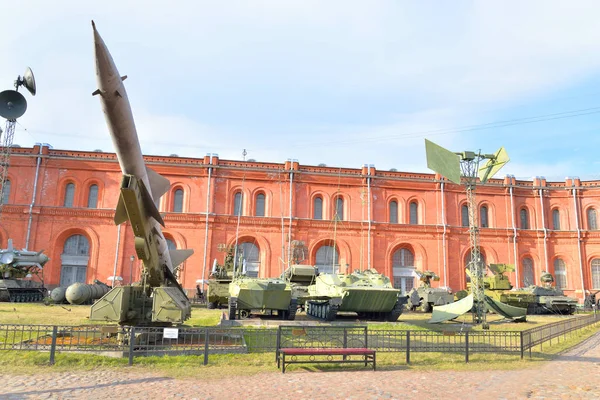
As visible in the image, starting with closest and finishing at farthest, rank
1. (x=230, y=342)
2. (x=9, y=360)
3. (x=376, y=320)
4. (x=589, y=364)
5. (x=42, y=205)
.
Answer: (x=9, y=360) < (x=589, y=364) < (x=230, y=342) < (x=376, y=320) < (x=42, y=205)

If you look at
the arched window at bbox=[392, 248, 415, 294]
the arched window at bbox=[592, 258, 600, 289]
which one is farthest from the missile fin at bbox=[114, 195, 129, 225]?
the arched window at bbox=[592, 258, 600, 289]

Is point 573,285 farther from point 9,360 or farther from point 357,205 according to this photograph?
point 9,360

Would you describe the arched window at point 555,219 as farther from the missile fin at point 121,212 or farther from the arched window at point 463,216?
the missile fin at point 121,212

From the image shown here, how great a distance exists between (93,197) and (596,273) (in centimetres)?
3561

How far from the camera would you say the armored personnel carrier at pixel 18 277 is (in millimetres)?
24516

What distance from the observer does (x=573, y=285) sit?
33.8 m

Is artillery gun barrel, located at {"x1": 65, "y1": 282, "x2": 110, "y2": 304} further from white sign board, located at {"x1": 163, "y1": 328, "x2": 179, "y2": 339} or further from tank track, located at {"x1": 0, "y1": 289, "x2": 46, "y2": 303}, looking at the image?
white sign board, located at {"x1": 163, "y1": 328, "x2": 179, "y2": 339}

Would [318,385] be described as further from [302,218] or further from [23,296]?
[302,218]

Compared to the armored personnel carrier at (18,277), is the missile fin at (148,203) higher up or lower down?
higher up

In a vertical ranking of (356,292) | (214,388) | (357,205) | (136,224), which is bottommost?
(214,388)

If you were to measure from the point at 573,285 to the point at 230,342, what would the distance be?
31247mm

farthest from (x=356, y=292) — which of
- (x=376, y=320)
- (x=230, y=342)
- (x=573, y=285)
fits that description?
(x=573, y=285)

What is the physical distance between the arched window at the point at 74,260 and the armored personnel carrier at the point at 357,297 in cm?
1855

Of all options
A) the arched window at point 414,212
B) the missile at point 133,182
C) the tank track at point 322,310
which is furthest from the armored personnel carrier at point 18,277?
the arched window at point 414,212
